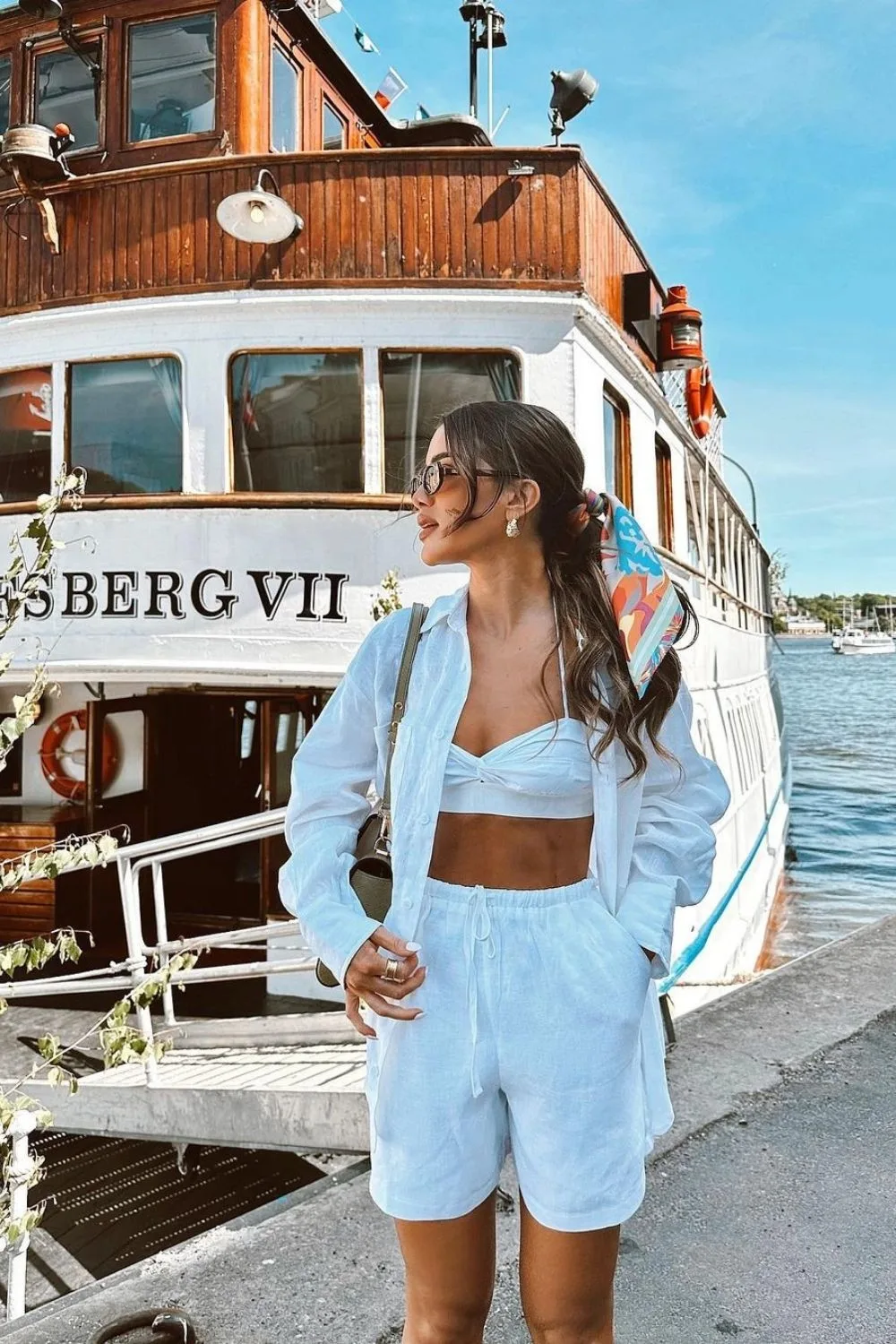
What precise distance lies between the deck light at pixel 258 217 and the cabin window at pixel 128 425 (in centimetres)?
99

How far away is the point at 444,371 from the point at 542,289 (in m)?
0.85

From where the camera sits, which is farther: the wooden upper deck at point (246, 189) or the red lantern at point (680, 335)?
the red lantern at point (680, 335)

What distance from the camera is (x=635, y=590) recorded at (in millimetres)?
1706

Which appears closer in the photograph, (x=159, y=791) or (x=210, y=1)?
(x=210, y=1)

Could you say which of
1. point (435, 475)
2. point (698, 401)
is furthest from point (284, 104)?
point (435, 475)

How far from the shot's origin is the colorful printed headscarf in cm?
166

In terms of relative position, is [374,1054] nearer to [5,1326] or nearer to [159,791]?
[5,1326]

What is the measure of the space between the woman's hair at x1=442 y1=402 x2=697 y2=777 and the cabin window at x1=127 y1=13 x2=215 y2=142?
6.62 metres

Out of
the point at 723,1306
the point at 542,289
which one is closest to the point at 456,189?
the point at 542,289

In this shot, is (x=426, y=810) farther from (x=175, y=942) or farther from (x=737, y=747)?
(x=737, y=747)

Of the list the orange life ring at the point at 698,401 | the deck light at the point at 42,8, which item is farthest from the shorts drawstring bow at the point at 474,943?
the orange life ring at the point at 698,401

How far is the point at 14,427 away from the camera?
720cm

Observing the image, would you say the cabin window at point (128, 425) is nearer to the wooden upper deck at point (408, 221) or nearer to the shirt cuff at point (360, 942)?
the wooden upper deck at point (408, 221)

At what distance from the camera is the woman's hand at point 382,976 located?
1.46m
